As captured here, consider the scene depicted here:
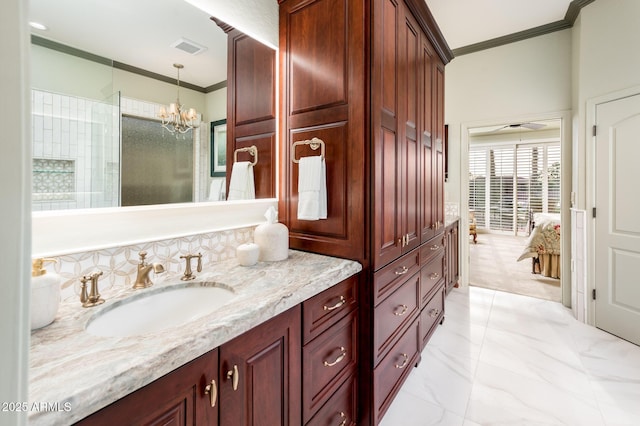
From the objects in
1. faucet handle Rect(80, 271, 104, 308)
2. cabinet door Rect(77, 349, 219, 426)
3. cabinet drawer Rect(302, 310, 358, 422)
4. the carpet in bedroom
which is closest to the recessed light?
faucet handle Rect(80, 271, 104, 308)

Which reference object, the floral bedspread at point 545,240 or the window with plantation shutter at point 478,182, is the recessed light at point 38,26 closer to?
the floral bedspread at point 545,240

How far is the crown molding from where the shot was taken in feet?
8.96

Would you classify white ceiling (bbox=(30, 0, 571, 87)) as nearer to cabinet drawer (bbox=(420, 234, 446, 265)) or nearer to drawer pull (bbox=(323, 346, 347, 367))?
drawer pull (bbox=(323, 346, 347, 367))

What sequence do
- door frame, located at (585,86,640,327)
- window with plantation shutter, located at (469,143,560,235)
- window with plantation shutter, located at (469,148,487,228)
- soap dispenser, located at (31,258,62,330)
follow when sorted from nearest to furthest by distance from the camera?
soap dispenser, located at (31,258,62,330) → door frame, located at (585,86,640,327) → window with plantation shutter, located at (469,143,560,235) → window with plantation shutter, located at (469,148,487,228)

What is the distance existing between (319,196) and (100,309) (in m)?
0.98

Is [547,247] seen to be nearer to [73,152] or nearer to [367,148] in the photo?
[367,148]

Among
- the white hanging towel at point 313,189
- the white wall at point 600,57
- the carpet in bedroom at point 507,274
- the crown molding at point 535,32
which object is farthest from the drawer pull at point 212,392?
the crown molding at point 535,32

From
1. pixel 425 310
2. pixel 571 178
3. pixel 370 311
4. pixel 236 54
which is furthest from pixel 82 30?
pixel 571 178

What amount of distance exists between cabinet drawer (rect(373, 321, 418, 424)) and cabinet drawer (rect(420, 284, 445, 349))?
172mm

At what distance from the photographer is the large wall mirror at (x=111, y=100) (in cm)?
93

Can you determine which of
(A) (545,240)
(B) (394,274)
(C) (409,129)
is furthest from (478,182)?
(B) (394,274)

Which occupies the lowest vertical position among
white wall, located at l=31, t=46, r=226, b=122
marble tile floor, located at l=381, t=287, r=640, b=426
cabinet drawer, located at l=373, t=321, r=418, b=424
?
marble tile floor, located at l=381, t=287, r=640, b=426

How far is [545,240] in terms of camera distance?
3.94 meters

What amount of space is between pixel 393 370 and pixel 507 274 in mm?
3449
